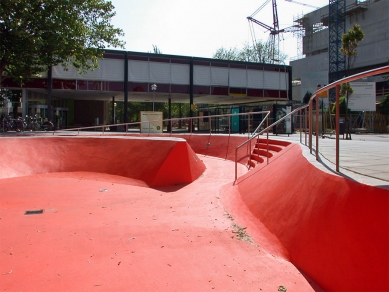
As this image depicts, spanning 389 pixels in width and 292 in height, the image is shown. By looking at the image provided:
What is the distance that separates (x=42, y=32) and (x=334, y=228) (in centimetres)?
1915

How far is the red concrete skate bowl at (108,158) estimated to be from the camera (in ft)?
38.5

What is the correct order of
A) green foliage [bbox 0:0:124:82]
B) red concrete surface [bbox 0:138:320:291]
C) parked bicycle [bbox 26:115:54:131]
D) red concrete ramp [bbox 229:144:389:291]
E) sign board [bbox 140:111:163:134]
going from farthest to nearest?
parked bicycle [bbox 26:115:54:131] → sign board [bbox 140:111:163:134] → green foliage [bbox 0:0:124:82] → red concrete surface [bbox 0:138:320:291] → red concrete ramp [bbox 229:144:389:291]

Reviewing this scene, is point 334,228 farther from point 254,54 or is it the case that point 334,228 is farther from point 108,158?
point 254,54

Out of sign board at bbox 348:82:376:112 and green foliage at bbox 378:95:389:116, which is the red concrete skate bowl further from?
green foliage at bbox 378:95:389:116

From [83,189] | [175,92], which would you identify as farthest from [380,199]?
[175,92]

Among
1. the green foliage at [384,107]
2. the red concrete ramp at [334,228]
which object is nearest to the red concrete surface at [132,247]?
the red concrete ramp at [334,228]

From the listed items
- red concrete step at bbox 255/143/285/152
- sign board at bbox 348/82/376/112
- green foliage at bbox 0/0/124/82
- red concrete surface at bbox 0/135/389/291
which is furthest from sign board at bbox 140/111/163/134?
red concrete surface at bbox 0/135/389/291

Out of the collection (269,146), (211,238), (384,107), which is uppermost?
(384,107)

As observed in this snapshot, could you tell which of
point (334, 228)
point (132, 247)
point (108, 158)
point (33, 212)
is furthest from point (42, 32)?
point (334, 228)

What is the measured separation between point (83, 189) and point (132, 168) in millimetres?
2680

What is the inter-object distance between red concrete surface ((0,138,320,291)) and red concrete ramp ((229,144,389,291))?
24cm

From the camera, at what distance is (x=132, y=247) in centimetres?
515

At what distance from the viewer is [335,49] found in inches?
2026

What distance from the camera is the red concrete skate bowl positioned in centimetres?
1173
